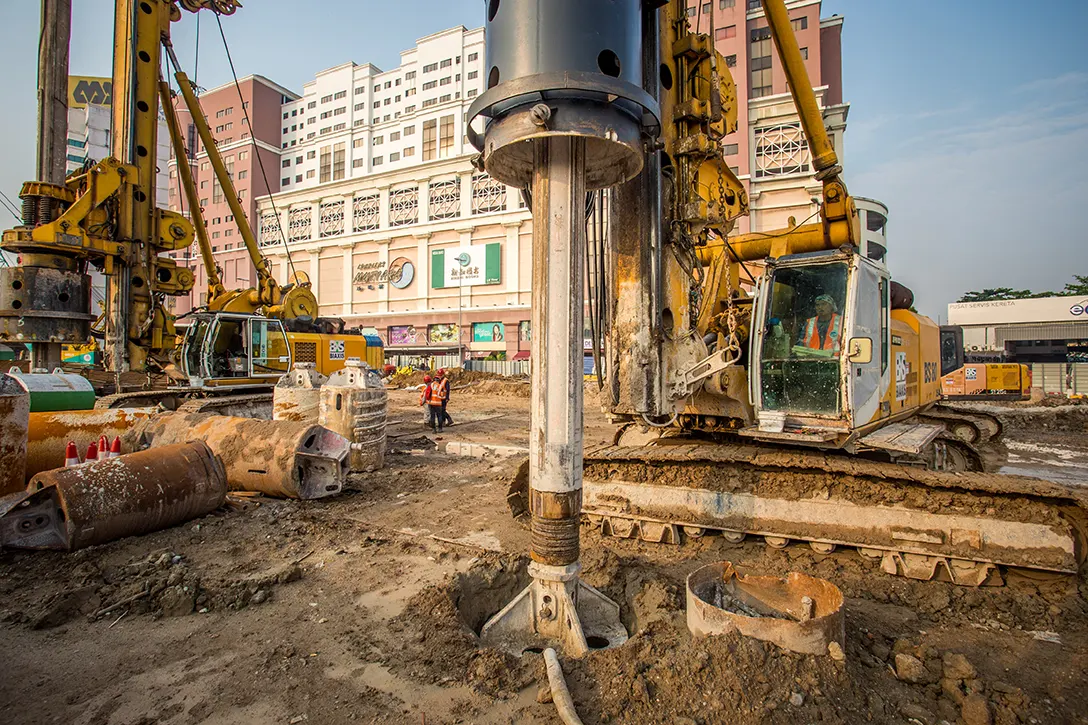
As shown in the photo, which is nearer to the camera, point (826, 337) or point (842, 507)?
point (842, 507)

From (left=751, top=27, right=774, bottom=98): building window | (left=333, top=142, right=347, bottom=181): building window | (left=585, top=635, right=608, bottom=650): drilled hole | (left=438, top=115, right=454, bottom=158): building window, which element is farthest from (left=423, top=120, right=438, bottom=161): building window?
(left=585, top=635, right=608, bottom=650): drilled hole

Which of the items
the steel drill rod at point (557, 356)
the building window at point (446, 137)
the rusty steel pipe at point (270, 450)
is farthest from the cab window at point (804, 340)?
the building window at point (446, 137)

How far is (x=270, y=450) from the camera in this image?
6.73 meters

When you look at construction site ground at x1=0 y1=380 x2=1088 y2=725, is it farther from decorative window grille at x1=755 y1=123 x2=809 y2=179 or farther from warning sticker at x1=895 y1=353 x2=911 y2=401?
decorative window grille at x1=755 y1=123 x2=809 y2=179

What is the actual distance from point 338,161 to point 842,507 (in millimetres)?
54266

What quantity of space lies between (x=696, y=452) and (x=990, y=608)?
2381 mm

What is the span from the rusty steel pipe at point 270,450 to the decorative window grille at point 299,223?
1838 inches

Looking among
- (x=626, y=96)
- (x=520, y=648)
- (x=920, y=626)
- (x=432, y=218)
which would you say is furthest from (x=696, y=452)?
(x=432, y=218)

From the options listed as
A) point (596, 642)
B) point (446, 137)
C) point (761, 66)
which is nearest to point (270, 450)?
point (596, 642)

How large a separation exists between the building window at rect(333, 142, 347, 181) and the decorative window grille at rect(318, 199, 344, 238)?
12.1 feet

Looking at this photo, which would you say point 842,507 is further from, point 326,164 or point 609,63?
point 326,164

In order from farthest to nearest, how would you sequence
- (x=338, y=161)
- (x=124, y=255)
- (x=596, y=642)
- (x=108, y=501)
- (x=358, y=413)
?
(x=338, y=161)
(x=124, y=255)
(x=358, y=413)
(x=108, y=501)
(x=596, y=642)

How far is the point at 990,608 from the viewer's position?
13.7ft

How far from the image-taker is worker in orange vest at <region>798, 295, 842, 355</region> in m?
5.19
